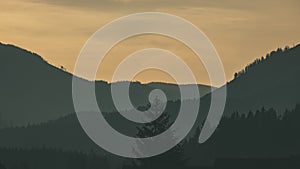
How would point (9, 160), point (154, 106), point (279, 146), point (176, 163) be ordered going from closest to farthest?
point (176, 163) → point (154, 106) → point (279, 146) → point (9, 160)

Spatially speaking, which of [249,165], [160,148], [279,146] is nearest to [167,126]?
[160,148]

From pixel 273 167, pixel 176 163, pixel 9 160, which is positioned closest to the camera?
pixel 273 167

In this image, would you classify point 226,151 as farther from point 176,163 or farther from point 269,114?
point 176,163

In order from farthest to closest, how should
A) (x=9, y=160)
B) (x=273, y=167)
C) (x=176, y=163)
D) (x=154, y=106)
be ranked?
1. (x=9, y=160)
2. (x=154, y=106)
3. (x=176, y=163)
4. (x=273, y=167)

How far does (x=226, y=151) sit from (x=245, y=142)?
3228 millimetres

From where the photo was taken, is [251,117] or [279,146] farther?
[251,117]

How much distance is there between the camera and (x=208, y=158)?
140750 millimetres

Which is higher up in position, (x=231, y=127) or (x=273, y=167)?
(x=231, y=127)

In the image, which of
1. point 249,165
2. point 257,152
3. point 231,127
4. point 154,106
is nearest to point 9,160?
point 231,127

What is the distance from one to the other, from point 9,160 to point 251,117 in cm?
6044

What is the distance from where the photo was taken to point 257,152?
127 metres

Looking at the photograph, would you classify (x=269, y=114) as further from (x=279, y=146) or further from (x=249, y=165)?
(x=249, y=165)

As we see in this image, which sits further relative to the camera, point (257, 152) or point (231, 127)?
point (231, 127)

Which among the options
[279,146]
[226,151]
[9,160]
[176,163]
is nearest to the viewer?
[176,163]
